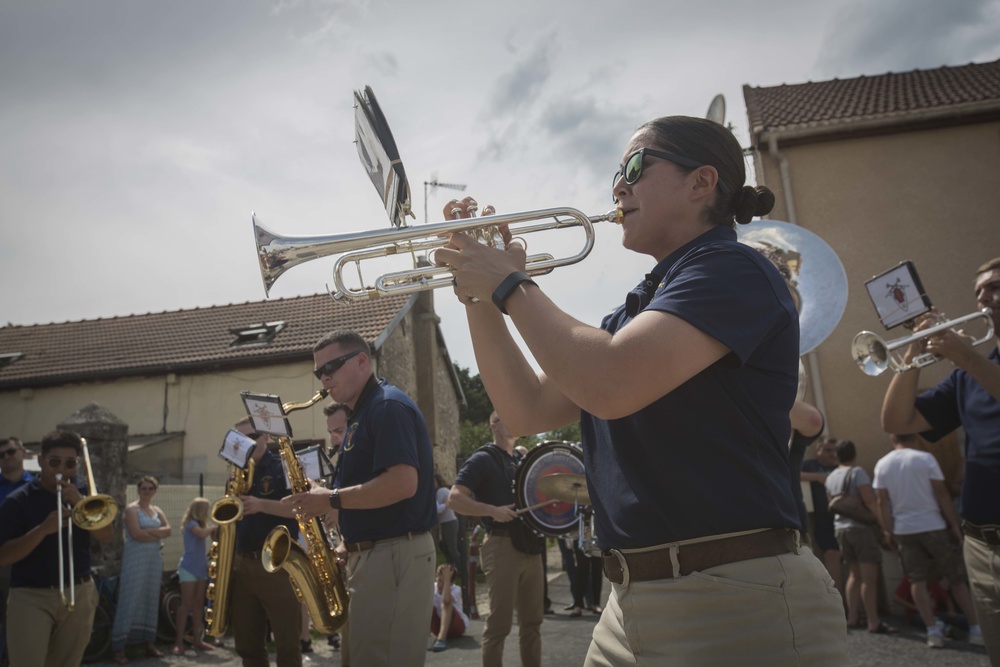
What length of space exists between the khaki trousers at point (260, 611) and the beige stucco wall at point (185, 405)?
13.6 meters

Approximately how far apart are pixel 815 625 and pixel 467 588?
11046 mm

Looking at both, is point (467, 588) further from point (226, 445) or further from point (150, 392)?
point (150, 392)

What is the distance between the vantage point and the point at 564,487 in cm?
678

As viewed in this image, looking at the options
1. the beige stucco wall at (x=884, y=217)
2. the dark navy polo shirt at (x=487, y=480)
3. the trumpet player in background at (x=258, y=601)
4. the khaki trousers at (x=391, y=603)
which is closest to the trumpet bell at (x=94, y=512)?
the trumpet player in background at (x=258, y=601)

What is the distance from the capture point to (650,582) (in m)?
1.91

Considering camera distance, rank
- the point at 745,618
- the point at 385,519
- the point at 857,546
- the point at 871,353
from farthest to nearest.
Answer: the point at 857,546 < the point at 871,353 < the point at 385,519 < the point at 745,618

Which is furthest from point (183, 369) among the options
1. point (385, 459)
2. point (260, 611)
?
point (385, 459)


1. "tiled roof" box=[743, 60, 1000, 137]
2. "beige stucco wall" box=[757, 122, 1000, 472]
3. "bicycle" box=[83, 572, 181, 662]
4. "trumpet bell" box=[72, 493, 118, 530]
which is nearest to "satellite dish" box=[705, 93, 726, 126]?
"trumpet bell" box=[72, 493, 118, 530]

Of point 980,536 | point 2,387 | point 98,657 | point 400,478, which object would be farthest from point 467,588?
point 2,387

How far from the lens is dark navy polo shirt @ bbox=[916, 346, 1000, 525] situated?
3.70 metres

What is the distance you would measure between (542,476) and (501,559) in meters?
0.81

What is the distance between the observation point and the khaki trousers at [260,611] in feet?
18.2

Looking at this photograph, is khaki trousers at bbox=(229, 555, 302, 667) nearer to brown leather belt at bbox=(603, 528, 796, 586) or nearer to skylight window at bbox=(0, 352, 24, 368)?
brown leather belt at bbox=(603, 528, 796, 586)

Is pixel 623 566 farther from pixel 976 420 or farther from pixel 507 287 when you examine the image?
pixel 976 420
